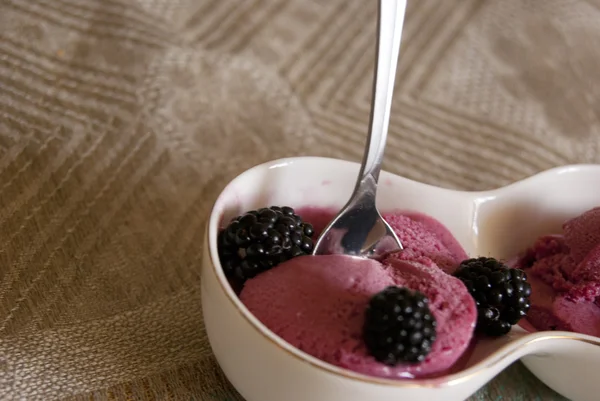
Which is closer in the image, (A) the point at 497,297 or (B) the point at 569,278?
(A) the point at 497,297

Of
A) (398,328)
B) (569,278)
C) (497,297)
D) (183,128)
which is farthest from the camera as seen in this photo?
(183,128)

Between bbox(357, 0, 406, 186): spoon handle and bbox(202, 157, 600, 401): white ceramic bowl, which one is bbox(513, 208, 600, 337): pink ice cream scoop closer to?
bbox(202, 157, 600, 401): white ceramic bowl

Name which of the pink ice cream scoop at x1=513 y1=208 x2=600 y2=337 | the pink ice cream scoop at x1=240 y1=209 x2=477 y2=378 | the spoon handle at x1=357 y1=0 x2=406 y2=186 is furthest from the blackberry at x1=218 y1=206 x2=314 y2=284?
the pink ice cream scoop at x1=513 y1=208 x2=600 y2=337

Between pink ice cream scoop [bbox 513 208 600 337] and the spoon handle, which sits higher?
the spoon handle

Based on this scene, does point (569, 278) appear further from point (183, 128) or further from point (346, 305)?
point (183, 128)

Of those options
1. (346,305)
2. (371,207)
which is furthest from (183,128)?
(346,305)

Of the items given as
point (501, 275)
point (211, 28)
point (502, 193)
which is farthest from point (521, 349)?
point (211, 28)
